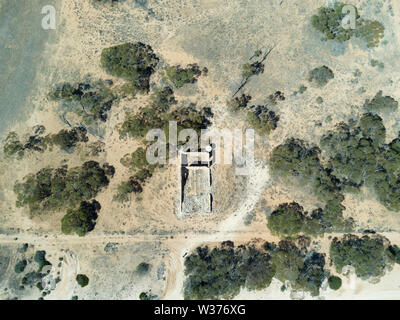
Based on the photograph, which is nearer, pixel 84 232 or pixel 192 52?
pixel 84 232

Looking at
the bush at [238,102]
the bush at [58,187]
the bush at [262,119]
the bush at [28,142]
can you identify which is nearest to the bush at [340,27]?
the bush at [262,119]

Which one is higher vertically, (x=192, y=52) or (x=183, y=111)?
(x=192, y=52)

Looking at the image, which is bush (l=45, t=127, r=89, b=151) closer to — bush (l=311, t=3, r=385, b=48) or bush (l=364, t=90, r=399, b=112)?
bush (l=311, t=3, r=385, b=48)

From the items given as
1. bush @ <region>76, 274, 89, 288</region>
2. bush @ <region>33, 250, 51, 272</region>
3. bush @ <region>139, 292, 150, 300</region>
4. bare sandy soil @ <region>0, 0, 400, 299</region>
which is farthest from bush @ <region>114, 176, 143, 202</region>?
bush @ <region>139, 292, 150, 300</region>

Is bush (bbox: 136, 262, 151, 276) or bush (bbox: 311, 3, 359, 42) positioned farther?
bush (bbox: 311, 3, 359, 42)
